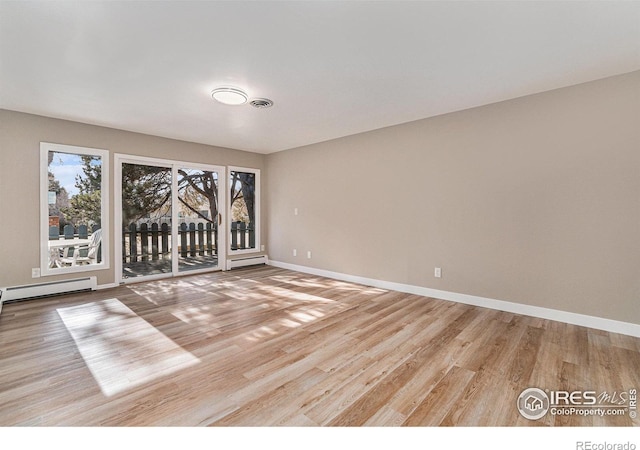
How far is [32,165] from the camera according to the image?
3.86 m

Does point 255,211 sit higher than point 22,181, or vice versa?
point 22,181

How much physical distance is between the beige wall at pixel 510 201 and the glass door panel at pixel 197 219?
8.27 feet

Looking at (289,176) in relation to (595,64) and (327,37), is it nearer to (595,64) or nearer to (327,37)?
(327,37)

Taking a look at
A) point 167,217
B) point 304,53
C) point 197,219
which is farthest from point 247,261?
point 304,53

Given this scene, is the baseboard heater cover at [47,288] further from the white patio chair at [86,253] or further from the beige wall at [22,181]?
the white patio chair at [86,253]

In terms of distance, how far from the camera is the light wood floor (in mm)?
1691

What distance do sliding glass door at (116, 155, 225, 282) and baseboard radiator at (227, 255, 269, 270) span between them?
8.6 inches

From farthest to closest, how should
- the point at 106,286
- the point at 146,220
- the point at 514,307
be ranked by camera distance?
the point at 146,220
the point at 106,286
the point at 514,307

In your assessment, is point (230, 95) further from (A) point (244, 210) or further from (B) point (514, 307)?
(B) point (514, 307)

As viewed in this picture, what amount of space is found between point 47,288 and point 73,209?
3.76 ft

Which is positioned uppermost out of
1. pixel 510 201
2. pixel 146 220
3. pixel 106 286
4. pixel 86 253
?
pixel 510 201

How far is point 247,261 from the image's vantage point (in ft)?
20.4

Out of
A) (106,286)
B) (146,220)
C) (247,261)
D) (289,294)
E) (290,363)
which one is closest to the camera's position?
(290,363)

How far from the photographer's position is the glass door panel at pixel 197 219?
5375 millimetres
